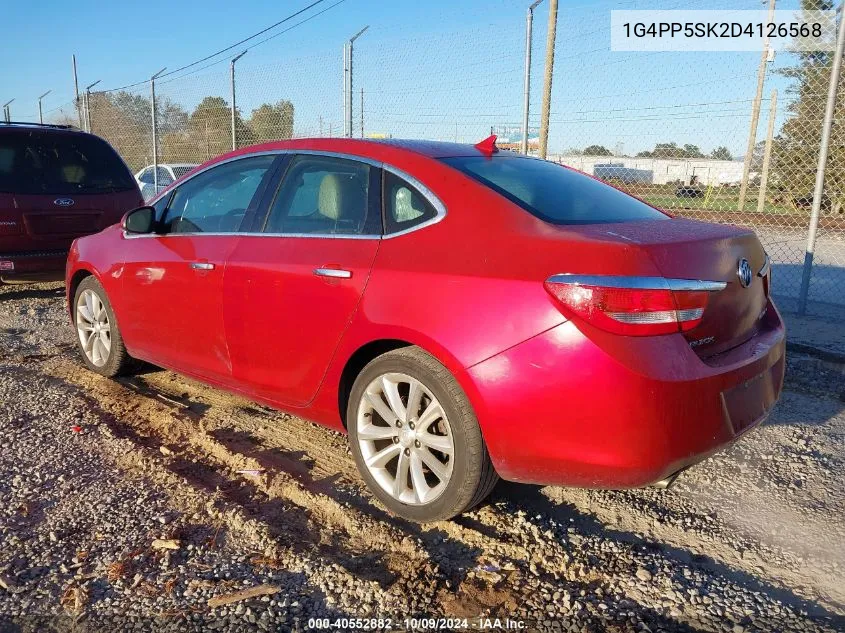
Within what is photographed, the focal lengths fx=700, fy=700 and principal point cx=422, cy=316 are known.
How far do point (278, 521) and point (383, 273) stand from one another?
1.11 meters

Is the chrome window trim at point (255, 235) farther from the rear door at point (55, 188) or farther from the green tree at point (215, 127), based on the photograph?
the green tree at point (215, 127)

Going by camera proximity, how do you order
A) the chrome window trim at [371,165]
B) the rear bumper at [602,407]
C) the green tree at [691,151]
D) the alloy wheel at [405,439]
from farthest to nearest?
the green tree at [691,151] < the chrome window trim at [371,165] < the alloy wheel at [405,439] < the rear bumper at [602,407]

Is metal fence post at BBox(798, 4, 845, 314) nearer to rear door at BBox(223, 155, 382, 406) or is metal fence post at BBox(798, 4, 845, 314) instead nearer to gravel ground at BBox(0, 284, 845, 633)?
gravel ground at BBox(0, 284, 845, 633)

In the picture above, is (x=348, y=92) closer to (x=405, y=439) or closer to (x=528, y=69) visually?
(x=528, y=69)

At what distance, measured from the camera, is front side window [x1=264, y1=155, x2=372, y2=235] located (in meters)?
3.19

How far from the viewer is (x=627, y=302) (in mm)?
2328

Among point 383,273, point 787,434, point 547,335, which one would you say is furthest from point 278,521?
point 787,434

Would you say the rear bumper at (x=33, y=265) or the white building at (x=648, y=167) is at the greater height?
the white building at (x=648, y=167)

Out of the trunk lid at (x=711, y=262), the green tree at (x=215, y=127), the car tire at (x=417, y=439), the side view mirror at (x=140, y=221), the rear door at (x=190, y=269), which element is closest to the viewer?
the trunk lid at (x=711, y=262)

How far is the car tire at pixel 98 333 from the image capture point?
464 centimetres

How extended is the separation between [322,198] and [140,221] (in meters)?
1.48

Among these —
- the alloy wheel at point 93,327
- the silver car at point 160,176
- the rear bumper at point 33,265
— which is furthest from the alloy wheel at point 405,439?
the silver car at point 160,176

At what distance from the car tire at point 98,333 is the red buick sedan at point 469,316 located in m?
0.88

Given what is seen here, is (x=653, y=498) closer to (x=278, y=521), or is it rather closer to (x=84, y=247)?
(x=278, y=521)
